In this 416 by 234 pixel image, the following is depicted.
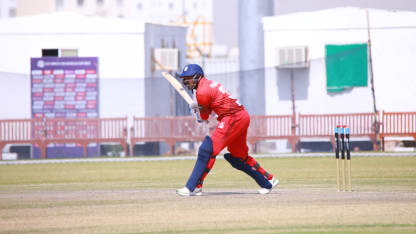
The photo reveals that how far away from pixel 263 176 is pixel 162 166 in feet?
42.1

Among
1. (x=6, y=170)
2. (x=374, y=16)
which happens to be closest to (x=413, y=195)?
(x=6, y=170)

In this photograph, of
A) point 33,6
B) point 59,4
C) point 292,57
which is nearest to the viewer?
point 292,57

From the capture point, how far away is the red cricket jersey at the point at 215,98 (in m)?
13.3

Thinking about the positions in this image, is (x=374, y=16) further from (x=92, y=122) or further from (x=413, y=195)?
(x=413, y=195)

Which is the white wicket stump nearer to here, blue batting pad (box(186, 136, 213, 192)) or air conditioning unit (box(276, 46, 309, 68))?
blue batting pad (box(186, 136, 213, 192))

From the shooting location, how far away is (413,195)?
44.2 feet

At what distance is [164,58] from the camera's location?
137ft

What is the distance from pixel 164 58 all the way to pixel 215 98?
28549 mm

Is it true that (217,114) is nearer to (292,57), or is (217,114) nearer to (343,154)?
(343,154)

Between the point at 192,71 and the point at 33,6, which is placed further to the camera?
the point at 33,6

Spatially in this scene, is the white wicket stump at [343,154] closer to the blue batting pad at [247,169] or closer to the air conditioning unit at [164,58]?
the blue batting pad at [247,169]

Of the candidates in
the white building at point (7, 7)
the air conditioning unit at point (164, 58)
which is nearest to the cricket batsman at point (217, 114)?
the air conditioning unit at point (164, 58)

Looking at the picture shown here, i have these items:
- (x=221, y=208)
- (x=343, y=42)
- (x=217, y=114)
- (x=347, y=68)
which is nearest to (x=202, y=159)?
(x=217, y=114)

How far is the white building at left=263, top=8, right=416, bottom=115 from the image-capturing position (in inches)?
1532
